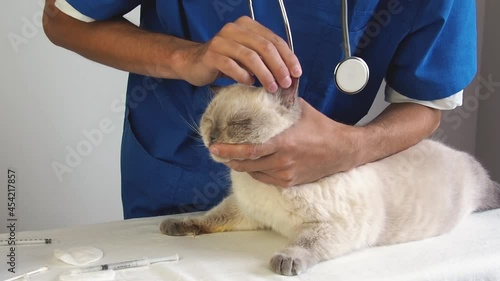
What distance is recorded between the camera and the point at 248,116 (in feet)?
2.85

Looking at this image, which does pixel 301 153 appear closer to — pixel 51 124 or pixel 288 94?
→ pixel 288 94

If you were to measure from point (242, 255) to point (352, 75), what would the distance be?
317 millimetres

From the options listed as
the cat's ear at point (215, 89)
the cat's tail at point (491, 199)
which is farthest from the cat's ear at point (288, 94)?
the cat's tail at point (491, 199)

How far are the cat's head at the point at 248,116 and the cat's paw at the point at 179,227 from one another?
0.17 meters

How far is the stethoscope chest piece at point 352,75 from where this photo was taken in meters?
0.83

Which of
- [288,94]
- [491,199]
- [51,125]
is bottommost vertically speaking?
[491,199]

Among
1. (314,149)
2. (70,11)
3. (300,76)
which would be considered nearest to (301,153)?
(314,149)

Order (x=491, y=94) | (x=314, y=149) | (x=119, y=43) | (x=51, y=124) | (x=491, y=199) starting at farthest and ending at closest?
(x=491, y=94), (x=51, y=124), (x=491, y=199), (x=119, y=43), (x=314, y=149)

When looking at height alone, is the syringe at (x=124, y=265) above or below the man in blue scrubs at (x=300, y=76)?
below

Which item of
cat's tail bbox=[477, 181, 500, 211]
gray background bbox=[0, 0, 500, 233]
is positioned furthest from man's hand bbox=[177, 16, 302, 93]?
gray background bbox=[0, 0, 500, 233]

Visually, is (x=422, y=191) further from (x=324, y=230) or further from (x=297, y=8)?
(x=297, y=8)

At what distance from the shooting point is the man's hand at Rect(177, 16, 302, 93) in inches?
31.1

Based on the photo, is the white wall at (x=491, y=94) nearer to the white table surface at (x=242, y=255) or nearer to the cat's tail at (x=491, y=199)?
the cat's tail at (x=491, y=199)

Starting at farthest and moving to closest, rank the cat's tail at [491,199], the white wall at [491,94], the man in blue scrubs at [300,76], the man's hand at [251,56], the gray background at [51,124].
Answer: the white wall at [491,94], the gray background at [51,124], the cat's tail at [491,199], the man in blue scrubs at [300,76], the man's hand at [251,56]
